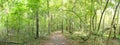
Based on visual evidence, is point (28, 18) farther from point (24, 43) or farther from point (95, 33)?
point (95, 33)

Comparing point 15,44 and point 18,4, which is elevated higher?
point 18,4

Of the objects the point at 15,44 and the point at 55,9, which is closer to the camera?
the point at 15,44

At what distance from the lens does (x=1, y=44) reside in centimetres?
1956

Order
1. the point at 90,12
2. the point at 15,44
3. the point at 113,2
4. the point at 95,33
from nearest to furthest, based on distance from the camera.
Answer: the point at 95,33 → the point at 15,44 → the point at 113,2 → the point at 90,12

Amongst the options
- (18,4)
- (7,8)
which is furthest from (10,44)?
(7,8)

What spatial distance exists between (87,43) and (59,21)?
22071 mm

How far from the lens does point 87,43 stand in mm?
19594

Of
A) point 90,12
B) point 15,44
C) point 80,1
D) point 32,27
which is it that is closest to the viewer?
point 15,44

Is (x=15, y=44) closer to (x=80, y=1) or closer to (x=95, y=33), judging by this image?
(x=95, y=33)

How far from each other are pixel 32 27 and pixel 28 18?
3516mm

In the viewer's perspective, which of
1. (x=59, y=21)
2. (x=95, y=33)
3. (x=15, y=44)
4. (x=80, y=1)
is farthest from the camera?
(x=59, y=21)

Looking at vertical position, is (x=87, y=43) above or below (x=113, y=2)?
below

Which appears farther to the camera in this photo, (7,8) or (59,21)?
(59,21)

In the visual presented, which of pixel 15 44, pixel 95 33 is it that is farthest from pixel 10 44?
pixel 95 33
